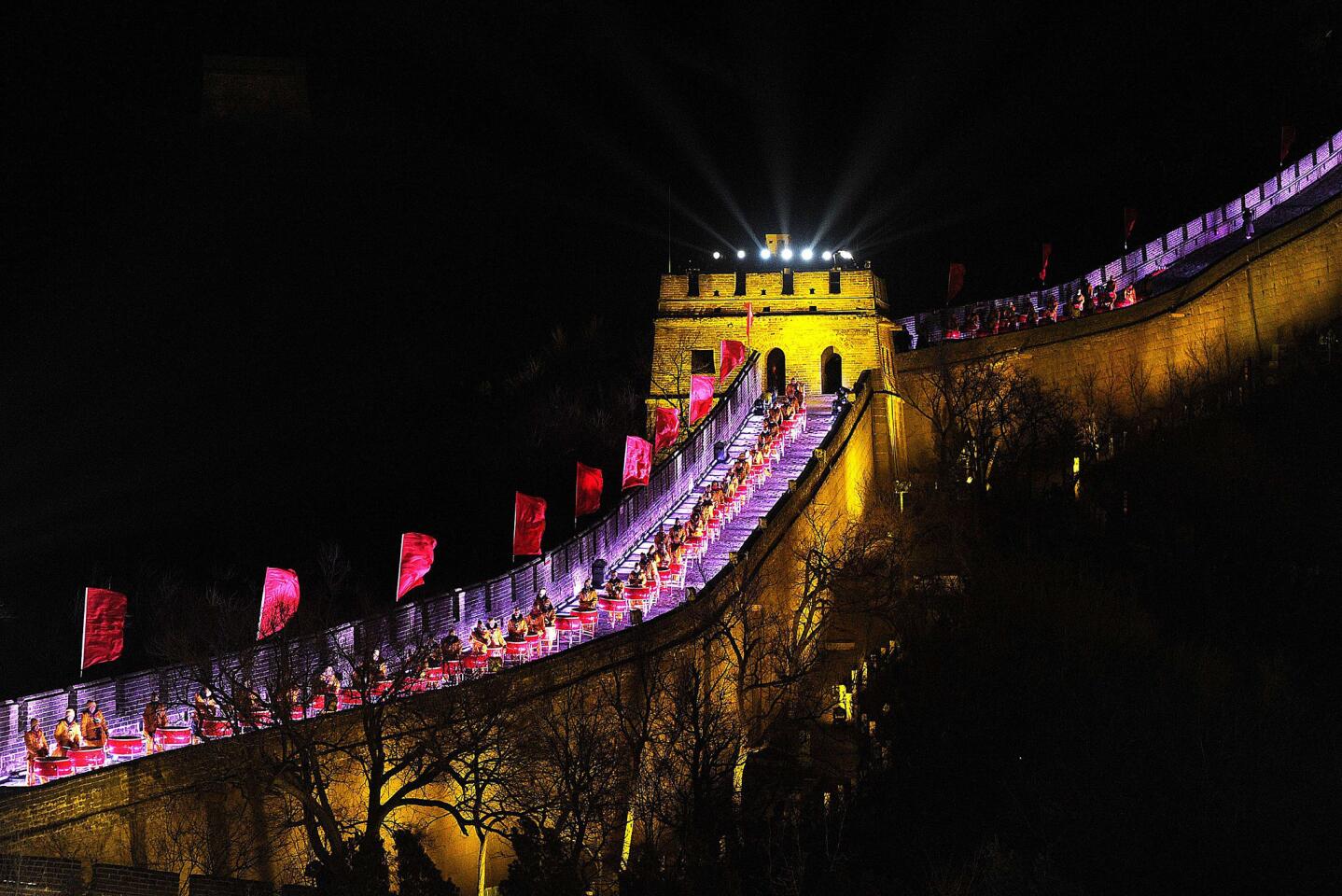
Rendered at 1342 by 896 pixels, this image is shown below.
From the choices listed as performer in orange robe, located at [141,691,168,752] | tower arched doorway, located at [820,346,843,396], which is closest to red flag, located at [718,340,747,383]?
tower arched doorway, located at [820,346,843,396]

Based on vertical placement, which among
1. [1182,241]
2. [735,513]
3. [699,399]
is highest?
[1182,241]

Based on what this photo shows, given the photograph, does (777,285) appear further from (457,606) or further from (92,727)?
(92,727)

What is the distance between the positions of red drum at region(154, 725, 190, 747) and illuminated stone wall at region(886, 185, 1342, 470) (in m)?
22.6

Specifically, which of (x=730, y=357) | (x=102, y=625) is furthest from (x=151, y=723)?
(x=730, y=357)

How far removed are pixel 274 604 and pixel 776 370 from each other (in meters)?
20.8

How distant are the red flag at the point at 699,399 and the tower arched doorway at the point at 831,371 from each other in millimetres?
3695

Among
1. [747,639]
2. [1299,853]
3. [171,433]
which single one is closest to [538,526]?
[747,639]

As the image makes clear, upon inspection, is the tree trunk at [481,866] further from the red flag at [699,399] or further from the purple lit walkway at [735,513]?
the red flag at [699,399]

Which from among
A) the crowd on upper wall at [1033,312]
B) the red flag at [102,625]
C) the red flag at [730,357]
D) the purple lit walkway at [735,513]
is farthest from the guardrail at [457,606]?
the crowd on upper wall at [1033,312]

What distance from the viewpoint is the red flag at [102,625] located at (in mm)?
19766

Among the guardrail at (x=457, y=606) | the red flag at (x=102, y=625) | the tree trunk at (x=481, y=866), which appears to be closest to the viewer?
the guardrail at (x=457, y=606)

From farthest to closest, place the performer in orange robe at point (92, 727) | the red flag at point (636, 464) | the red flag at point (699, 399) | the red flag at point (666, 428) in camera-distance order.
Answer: the red flag at point (699, 399), the red flag at point (666, 428), the red flag at point (636, 464), the performer in orange robe at point (92, 727)

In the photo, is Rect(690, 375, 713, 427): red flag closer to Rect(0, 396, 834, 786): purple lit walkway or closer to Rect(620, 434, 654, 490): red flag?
Rect(0, 396, 834, 786): purple lit walkway

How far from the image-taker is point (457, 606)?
22688mm
